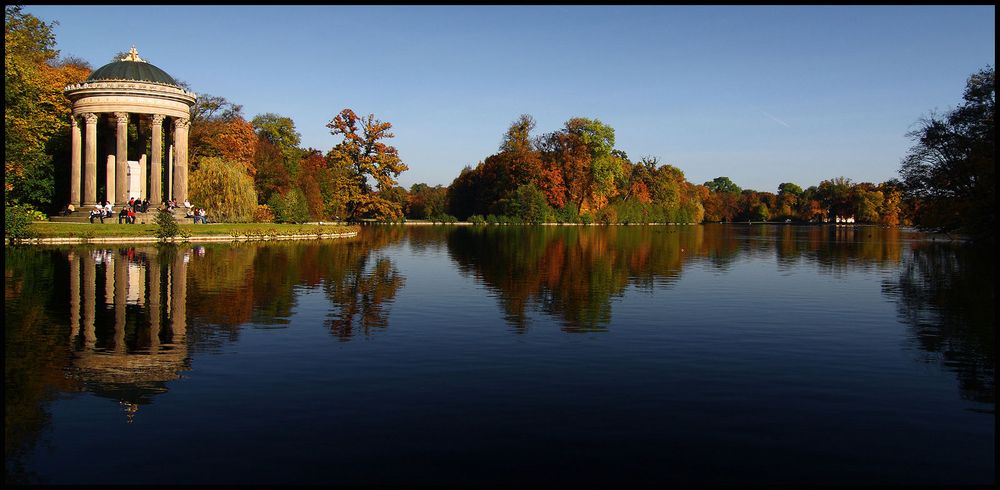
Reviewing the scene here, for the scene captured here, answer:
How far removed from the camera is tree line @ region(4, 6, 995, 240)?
43531 mm

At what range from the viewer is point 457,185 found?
130000mm

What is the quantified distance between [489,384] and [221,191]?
178 ft

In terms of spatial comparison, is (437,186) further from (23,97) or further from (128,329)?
A: (128,329)

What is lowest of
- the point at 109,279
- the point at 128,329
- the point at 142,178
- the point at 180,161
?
the point at 128,329

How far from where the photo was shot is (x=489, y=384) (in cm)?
1088

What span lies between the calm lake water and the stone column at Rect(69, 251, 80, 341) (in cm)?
16

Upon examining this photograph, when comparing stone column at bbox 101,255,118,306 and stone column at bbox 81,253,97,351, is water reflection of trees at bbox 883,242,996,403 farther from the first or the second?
stone column at bbox 101,255,118,306

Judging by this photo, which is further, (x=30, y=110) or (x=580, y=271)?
(x=30, y=110)

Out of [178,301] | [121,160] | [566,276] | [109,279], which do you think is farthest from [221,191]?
[178,301]

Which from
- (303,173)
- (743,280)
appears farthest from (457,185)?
(743,280)

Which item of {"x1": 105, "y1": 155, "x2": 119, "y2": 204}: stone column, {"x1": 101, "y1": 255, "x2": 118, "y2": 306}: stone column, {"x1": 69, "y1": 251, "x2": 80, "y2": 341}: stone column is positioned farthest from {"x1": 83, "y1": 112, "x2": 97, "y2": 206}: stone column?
{"x1": 69, "y1": 251, "x2": 80, "y2": 341}: stone column

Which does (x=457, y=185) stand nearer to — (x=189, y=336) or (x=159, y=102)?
(x=159, y=102)

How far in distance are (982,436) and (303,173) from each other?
265ft

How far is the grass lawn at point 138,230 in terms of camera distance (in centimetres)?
4231
